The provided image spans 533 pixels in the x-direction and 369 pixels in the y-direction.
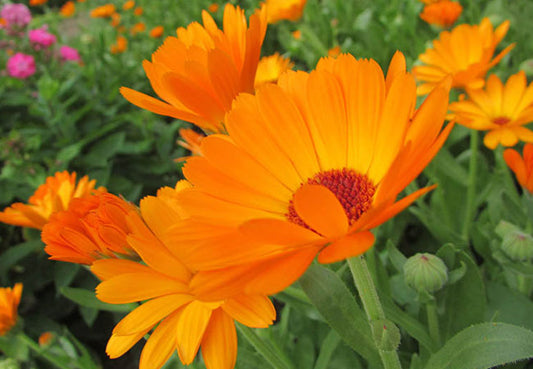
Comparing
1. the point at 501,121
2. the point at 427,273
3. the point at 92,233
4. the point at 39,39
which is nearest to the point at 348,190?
the point at 427,273

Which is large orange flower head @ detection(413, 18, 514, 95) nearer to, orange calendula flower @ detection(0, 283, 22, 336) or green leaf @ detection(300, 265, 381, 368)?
green leaf @ detection(300, 265, 381, 368)

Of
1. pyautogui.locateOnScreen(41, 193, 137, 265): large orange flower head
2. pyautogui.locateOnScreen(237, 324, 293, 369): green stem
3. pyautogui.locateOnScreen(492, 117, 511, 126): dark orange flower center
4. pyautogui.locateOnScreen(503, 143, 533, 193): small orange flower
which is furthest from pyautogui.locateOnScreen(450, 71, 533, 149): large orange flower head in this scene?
pyautogui.locateOnScreen(41, 193, 137, 265): large orange flower head

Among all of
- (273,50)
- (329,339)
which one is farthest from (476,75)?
(273,50)

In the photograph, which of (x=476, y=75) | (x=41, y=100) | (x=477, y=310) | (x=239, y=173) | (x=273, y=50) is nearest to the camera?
(x=239, y=173)

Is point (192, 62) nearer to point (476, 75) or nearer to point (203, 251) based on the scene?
point (203, 251)

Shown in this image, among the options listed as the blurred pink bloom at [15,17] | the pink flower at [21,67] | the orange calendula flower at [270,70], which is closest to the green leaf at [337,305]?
the orange calendula flower at [270,70]

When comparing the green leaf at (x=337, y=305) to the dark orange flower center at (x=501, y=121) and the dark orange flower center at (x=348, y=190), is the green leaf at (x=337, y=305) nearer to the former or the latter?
the dark orange flower center at (x=348, y=190)
